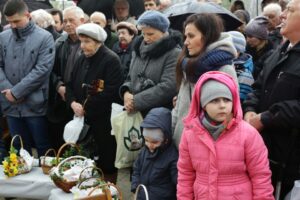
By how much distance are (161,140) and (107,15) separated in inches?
166

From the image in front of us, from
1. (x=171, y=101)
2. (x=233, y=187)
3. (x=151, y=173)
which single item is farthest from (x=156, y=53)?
(x=233, y=187)

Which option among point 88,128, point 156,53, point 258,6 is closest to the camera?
point 156,53

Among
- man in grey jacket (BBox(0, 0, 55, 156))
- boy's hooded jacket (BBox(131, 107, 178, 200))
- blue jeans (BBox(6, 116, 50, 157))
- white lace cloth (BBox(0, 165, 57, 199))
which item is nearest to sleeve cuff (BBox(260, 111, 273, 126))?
boy's hooded jacket (BBox(131, 107, 178, 200))

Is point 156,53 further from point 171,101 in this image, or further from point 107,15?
point 107,15

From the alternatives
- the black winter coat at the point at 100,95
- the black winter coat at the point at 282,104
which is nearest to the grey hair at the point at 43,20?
the black winter coat at the point at 100,95

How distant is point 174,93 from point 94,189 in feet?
3.63

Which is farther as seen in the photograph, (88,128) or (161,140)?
(88,128)

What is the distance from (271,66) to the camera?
303cm

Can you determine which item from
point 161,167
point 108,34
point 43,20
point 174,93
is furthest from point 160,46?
point 43,20

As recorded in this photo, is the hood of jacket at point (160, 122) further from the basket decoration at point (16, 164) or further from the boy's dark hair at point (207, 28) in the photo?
the basket decoration at point (16, 164)

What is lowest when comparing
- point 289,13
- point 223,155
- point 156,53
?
point 223,155

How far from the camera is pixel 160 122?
3416mm

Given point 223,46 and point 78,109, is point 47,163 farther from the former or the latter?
point 223,46

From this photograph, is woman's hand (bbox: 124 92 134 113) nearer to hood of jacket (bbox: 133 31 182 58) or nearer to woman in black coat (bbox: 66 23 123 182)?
hood of jacket (bbox: 133 31 182 58)
